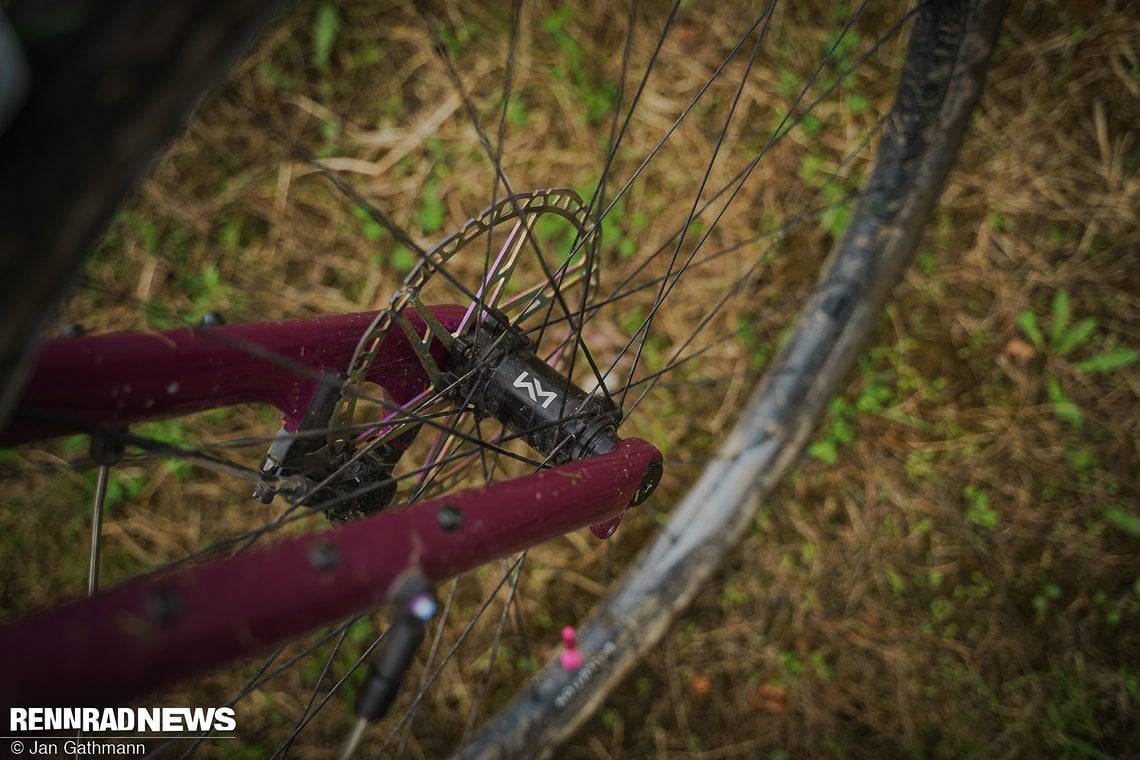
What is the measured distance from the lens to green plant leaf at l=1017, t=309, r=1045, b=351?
6.95 feet

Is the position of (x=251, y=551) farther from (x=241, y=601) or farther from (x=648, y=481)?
(x=648, y=481)

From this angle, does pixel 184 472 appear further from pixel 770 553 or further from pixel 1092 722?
pixel 1092 722

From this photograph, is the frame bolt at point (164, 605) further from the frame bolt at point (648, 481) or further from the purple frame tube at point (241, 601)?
the frame bolt at point (648, 481)

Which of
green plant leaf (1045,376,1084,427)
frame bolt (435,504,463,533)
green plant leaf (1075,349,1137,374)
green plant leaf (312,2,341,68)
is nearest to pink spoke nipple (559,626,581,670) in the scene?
frame bolt (435,504,463,533)

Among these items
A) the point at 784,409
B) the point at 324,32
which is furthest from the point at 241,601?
the point at 324,32

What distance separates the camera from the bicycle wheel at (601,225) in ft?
6.57

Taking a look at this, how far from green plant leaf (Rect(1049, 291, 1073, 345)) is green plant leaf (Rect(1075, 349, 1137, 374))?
0.08 metres

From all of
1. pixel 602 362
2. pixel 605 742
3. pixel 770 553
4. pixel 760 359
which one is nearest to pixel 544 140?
pixel 602 362

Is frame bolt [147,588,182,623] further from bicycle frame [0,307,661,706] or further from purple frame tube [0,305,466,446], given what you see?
purple frame tube [0,305,466,446]

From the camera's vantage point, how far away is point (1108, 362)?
2.05 metres

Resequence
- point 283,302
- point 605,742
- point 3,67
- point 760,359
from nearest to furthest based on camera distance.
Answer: point 3,67, point 605,742, point 760,359, point 283,302

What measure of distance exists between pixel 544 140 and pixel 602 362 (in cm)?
72

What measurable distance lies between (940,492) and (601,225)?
1.11m

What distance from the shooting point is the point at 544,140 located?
8.11 feet
